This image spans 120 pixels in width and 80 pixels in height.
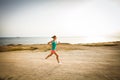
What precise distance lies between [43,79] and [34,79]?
1.27 feet

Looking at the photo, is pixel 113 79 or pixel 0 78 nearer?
pixel 113 79

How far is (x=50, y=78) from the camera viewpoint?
242 inches

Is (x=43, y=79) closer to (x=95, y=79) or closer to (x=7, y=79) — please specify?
(x=7, y=79)

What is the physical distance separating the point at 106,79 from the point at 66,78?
166 cm

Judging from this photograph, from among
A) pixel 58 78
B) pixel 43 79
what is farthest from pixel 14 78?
pixel 58 78

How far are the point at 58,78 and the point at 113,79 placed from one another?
229 cm

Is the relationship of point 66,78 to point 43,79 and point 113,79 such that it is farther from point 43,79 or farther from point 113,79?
point 113,79

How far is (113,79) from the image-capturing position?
5.91 m

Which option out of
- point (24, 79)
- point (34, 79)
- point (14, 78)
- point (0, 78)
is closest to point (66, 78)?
point (34, 79)

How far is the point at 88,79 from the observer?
5.94 meters

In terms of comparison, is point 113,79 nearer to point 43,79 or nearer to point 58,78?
point 58,78

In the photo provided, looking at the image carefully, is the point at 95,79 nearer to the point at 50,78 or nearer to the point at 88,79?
the point at 88,79

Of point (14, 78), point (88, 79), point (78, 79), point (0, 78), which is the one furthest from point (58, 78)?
point (0, 78)

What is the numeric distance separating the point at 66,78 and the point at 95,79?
3.97 ft
